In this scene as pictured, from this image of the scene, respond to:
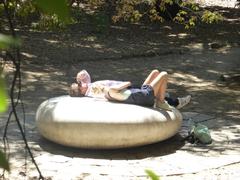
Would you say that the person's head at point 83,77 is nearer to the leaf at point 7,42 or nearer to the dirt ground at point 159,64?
→ the dirt ground at point 159,64

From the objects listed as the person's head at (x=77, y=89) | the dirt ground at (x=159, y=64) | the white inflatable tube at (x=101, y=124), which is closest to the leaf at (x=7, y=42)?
the dirt ground at (x=159, y=64)

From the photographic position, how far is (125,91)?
654 cm

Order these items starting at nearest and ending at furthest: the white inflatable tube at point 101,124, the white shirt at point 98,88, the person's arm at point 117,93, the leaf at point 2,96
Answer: the leaf at point 2,96, the white inflatable tube at point 101,124, the person's arm at point 117,93, the white shirt at point 98,88

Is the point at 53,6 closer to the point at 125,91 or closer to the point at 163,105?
the point at 125,91

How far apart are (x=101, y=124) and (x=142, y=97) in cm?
73

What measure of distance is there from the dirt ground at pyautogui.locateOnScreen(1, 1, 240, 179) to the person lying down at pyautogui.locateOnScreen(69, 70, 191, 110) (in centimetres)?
58

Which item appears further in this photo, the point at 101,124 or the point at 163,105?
the point at 163,105

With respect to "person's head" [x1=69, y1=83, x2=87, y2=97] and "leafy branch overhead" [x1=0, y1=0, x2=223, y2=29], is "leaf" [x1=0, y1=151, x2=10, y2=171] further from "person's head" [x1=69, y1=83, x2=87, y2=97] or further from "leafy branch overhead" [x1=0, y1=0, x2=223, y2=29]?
"person's head" [x1=69, y1=83, x2=87, y2=97]

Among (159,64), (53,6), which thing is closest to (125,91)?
(159,64)

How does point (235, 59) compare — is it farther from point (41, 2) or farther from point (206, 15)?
point (41, 2)

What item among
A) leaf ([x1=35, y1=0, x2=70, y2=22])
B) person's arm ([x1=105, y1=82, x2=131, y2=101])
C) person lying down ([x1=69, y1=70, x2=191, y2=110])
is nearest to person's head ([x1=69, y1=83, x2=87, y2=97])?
person lying down ([x1=69, y1=70, x2=191, y2=110])

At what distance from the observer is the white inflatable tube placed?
20.0 feet

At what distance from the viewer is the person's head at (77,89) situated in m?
6.74

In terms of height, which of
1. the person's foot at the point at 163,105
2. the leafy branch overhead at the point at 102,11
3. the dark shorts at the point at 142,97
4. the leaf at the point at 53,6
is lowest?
the person's foot at the point at 163,105
